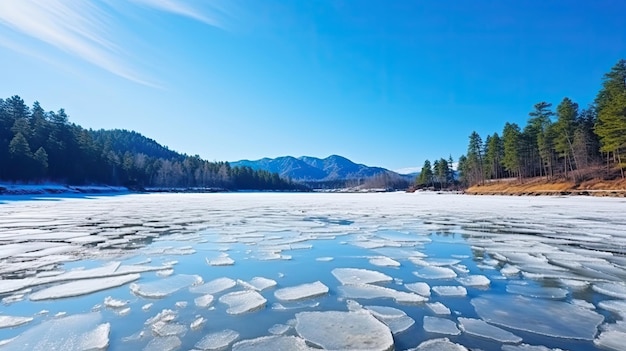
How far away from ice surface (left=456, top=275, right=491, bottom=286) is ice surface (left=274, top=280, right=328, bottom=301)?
6.19 ft

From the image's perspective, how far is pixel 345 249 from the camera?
273 inches

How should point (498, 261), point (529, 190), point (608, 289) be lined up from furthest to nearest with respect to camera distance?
point (529, 190)
point (498, 261)
point (608, 289)

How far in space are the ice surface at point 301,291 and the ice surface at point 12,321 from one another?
2.39m

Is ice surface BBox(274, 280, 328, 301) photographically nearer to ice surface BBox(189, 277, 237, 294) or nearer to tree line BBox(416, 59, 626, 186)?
ice surface BBox(189, 277, 237, 294)

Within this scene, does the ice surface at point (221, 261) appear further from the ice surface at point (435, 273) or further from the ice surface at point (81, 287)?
the ice surface at point (435, 273)

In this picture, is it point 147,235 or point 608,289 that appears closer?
point 608,289

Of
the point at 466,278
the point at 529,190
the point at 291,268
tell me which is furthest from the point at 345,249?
the point at 529,190

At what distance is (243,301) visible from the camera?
3682mm

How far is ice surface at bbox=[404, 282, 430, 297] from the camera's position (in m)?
4.02

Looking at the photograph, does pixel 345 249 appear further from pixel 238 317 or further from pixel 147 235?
pixel 147 235

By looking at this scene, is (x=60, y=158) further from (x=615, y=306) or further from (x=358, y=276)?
(x=615, y=306)

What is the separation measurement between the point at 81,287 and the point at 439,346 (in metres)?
4.21

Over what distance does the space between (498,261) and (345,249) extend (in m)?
2.79

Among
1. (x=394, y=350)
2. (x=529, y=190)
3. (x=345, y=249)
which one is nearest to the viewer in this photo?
(x=394, y=350)
